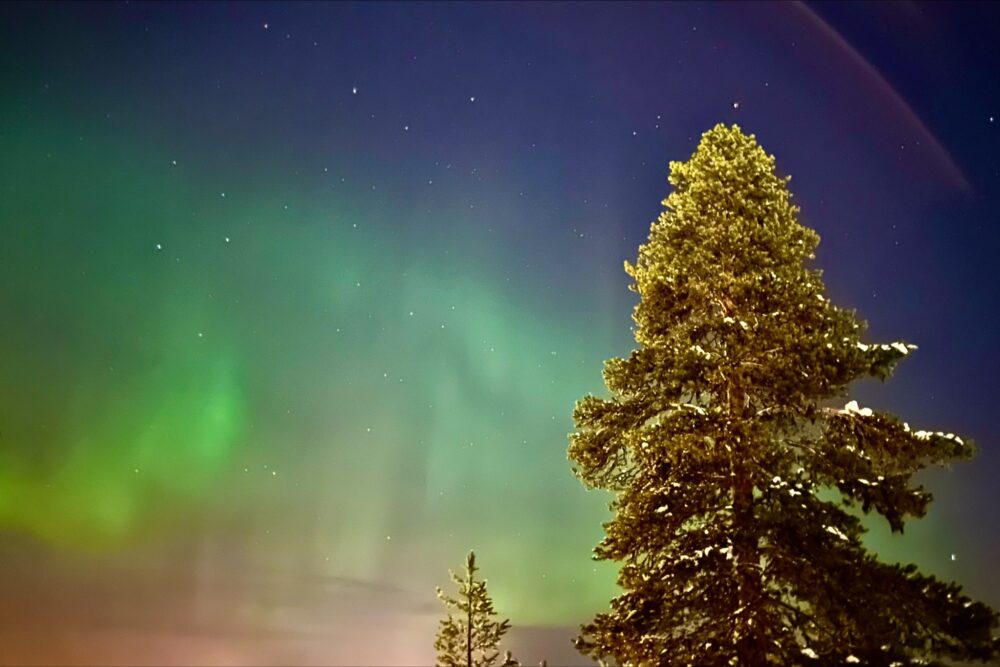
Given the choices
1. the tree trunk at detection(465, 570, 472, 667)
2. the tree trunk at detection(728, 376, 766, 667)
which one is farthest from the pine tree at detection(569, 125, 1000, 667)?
the tree trunk at detection(465, 570, 472, 667)

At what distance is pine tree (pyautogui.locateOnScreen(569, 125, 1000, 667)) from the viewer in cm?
1142

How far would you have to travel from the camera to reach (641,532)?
12836mm

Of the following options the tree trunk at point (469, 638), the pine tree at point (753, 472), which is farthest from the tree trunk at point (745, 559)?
the tree trunk at point (469, 638)

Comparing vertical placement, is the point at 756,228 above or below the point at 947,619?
above

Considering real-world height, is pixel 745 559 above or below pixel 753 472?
below

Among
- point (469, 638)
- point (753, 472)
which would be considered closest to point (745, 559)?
point (753, 472)

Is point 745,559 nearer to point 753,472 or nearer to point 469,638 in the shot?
point 753,472

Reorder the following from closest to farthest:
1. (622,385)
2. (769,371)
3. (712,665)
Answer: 1. (712,665)
2. (769,371)
3. (622,385)

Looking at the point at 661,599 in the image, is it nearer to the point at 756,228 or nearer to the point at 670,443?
the point at 670,443

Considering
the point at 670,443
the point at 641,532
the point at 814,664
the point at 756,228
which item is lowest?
the point at 814,664

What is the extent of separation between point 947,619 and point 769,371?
4.32m

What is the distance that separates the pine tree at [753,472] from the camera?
11.4m

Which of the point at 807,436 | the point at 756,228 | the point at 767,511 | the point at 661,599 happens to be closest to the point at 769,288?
the point at 756,228

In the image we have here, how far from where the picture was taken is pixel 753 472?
12.2 metres
